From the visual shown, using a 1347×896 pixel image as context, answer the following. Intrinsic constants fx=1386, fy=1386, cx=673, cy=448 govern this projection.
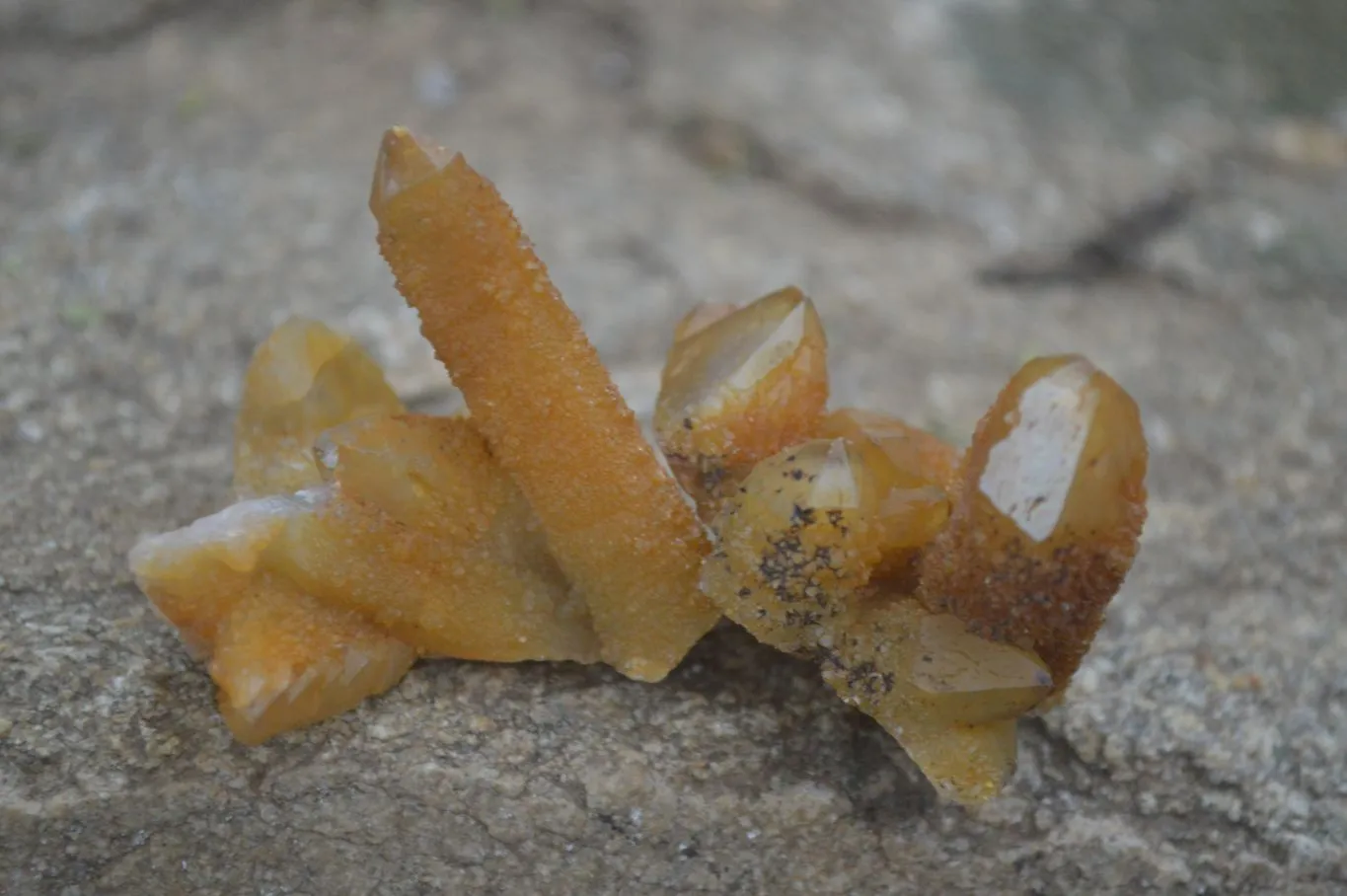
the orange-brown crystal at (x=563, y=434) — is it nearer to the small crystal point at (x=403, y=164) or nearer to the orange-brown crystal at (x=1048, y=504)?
the small crystal point at (x=403, y=164)

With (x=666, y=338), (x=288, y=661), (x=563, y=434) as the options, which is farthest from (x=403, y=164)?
(x=666, y=338)

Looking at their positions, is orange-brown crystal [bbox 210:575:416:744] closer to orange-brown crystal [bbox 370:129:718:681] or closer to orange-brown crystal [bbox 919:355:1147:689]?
orange-brown crystal [bbox 370:129:718:681]

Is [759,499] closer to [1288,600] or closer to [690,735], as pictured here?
[690,735]

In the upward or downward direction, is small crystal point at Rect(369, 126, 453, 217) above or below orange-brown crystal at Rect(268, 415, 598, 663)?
above

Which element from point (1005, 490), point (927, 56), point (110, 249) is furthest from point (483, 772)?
point (927, 56)

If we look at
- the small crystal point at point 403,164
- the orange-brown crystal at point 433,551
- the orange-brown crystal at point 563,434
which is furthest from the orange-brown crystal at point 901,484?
the small crystal point at point 403,164

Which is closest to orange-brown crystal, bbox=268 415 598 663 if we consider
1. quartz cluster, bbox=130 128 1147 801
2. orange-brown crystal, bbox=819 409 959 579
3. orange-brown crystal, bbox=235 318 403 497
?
quartz cluster, bbox=130 128 1147 801

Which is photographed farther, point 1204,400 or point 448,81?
point 448,81
